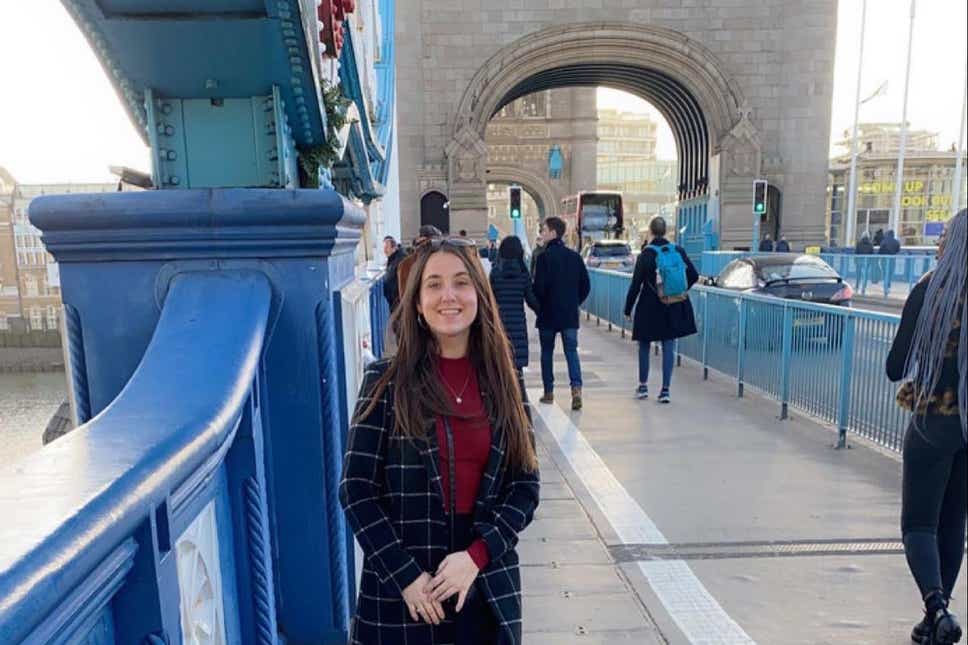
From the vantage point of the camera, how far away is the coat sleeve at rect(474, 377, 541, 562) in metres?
1.71

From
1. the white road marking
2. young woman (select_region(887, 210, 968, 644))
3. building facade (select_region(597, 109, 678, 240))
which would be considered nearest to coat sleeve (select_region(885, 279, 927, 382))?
young woman (select_region(887, 210, 968, 644))

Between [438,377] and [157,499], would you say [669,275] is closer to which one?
[438,377]

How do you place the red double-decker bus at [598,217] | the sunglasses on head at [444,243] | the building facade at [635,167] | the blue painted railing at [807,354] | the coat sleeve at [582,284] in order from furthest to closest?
the building facade at [635,167] < the red double-decker bus at [598,217] < the coat sleeve at [582,284] < the blue painted railing at [807,354] < the sunglasses on head at [444,243]

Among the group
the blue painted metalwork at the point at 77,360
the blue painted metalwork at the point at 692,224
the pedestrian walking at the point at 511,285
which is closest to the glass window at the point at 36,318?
the blue painted metalwork at the point at 77,360

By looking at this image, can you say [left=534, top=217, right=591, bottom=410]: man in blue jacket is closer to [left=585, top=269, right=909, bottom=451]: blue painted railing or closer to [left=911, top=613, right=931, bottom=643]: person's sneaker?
[left=585, top=269, right=909, bottom=451]: blue painted railing

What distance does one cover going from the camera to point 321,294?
2004mm

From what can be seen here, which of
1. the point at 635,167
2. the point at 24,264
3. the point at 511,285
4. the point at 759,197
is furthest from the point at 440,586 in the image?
the point at 635,167

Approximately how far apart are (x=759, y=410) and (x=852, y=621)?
3.82 m

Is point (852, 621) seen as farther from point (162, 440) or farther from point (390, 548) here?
point (162, 440)

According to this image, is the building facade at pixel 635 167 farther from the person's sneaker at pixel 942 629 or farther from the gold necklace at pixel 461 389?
the gold necklace at pixel 461 389

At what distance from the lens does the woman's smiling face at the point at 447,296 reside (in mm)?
1815

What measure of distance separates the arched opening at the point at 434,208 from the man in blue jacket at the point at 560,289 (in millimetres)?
17833

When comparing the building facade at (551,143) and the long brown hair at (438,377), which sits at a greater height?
the building facade at (551,143)

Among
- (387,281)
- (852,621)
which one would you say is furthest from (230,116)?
(387,281)
